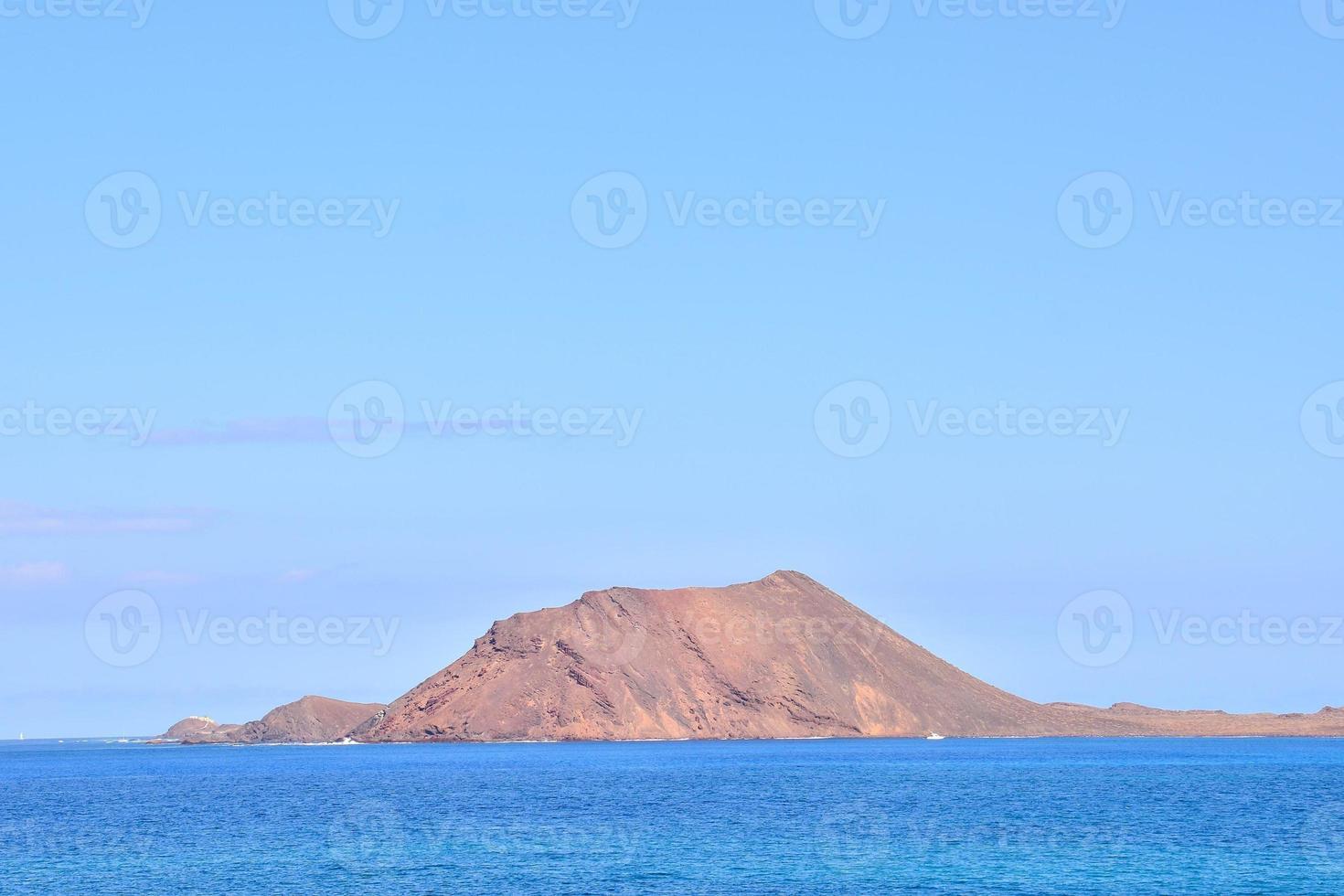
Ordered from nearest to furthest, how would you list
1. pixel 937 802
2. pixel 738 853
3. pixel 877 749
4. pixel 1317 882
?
1. pixel 1317 882
2. pixel 738 853
3. pixel 937 802
4. pixel 877 749

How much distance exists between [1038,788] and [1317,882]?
5841cm

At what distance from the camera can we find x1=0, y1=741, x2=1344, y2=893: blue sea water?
58594mm

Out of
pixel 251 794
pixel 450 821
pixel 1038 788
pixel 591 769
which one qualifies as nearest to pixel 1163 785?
pixel 1038 788

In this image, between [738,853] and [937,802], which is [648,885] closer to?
[738,853]

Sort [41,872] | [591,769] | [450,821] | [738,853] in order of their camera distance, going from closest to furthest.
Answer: [41,872] < [738,853] < [450,821] < [591,769]

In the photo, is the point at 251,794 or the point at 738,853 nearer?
the point at 738,853

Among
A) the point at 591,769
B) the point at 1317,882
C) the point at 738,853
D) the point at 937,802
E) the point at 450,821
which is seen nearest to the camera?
the point at 1317,882

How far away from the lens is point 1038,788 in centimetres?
11438

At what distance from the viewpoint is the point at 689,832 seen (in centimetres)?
7675

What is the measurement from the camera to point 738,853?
6706 cm

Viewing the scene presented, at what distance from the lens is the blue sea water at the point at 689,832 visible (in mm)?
58594

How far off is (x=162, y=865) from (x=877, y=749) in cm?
14382

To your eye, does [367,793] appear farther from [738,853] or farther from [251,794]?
[738,853]

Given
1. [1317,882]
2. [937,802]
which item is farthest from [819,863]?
[937,802]
